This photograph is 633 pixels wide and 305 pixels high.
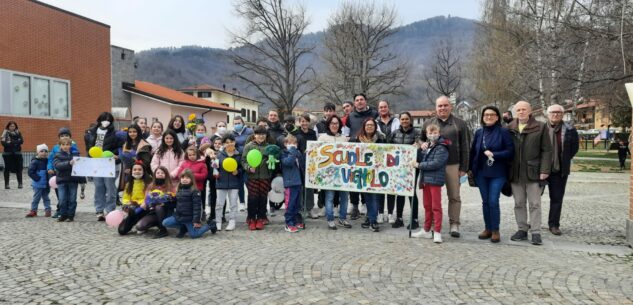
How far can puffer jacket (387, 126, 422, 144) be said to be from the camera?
7418 millimetres

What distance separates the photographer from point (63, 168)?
806 cm

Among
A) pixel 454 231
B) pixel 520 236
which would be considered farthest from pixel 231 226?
pixel 520 236

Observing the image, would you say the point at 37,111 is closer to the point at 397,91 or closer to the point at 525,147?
the point at 525,147

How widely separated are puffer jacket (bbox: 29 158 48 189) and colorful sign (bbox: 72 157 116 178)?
3.39ft

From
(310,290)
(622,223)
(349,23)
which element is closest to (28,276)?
(310,290)

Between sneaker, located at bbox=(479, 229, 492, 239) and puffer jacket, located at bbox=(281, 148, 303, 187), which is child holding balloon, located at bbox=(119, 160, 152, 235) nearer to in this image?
puffer jacket, located at bbox=(281, 148, 303, 187)

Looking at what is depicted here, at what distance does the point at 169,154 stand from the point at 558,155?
254 inches

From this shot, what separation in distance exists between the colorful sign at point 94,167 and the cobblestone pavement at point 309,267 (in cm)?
92

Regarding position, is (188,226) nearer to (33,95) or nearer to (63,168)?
(63,168)

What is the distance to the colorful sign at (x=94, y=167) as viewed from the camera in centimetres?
805

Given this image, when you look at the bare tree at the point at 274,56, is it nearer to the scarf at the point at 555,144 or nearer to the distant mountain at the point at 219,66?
the distant mountain at the point at 219,66

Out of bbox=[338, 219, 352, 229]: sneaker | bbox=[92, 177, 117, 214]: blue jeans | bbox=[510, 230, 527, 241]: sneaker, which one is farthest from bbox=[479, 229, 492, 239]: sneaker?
bbox=[92, 177, 117, 214]: blue jeans

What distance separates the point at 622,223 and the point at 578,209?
1.67m

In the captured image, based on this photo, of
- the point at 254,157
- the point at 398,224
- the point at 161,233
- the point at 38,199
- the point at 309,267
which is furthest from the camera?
the point at 38,199
